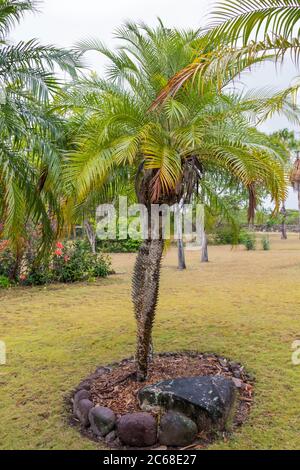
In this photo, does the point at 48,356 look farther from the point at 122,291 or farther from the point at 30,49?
the point at 122,291

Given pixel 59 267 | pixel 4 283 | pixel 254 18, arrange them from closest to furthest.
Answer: pixel 254 18
pixel 4 283
pixel 59 267

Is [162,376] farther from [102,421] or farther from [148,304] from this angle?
[102,421]

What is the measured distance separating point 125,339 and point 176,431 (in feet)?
11.4

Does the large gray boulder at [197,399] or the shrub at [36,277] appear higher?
the shrub at [36,277]

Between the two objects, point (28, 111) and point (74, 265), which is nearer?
point (28, 111)

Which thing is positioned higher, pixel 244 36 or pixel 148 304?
pixel 244 36

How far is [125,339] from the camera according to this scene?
7.99 meters

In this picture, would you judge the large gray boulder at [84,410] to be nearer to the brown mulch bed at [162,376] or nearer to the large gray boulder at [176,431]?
the brown mulch bed at [162,376]

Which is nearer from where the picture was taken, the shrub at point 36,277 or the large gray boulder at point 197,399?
the large gray boulder at point 197,399

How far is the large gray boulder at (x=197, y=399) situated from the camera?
473 cm

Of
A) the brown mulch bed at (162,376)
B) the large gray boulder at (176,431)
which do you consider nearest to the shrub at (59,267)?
the brown mulch bed at (162,376)

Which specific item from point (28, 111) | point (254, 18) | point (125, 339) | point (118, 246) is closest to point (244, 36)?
point (254, 18)

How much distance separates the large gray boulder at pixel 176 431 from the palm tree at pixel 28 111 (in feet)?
9.23

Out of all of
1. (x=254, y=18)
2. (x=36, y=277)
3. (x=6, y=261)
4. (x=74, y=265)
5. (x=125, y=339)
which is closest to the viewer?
(x=254, y=18)
